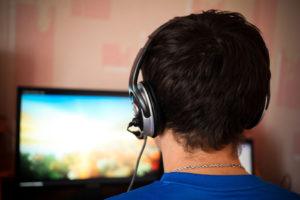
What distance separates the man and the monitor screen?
718 millimetres

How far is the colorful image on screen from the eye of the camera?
1.28m

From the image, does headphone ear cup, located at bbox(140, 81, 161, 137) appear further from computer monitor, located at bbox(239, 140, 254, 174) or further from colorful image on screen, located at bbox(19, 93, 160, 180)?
A: computer monitor, located at bbox(239, 140, 254, 174)

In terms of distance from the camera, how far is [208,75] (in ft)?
1.96

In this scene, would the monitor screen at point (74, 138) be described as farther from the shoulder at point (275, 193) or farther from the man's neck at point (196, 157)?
the shoulder at point (275, 193)

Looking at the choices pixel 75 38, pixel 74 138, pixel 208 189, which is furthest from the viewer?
pixel 75 38

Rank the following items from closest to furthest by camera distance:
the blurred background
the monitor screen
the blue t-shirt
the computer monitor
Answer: the blue t-shirt < the monitor screen < the blurred background < the computer monitor

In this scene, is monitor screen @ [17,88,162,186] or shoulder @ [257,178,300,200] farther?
monitor screen @ [17,88,162,186]

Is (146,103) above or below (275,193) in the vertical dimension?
above

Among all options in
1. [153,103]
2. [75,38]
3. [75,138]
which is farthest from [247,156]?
[153,103]

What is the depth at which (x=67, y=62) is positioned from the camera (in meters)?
1.53

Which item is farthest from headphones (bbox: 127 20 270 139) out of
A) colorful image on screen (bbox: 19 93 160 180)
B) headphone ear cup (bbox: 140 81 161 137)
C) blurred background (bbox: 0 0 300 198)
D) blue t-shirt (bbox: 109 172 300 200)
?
blurred background (bbox: 0 0 300 198)

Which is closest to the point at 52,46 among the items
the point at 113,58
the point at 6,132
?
the point at 113,58

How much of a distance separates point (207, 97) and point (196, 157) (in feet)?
0.43

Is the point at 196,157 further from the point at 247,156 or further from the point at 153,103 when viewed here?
the point at 247,156
